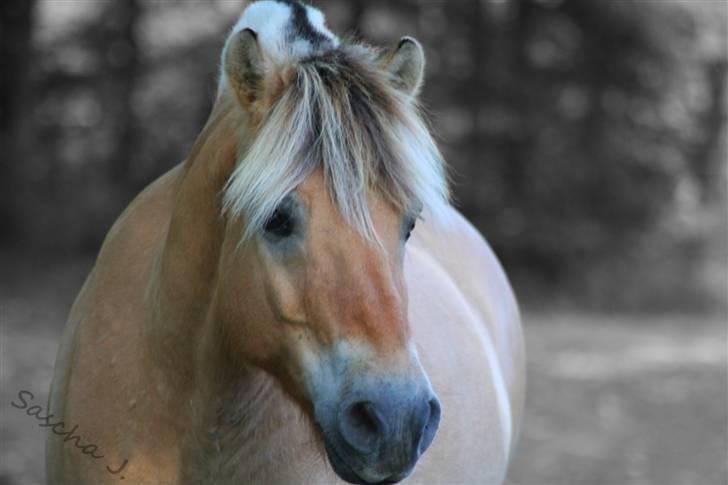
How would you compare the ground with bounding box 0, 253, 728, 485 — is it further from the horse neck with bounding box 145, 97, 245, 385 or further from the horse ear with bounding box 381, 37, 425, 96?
the horse ear with bounding box 381, 37, 425, 96

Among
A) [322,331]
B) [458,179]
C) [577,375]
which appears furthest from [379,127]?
[458,179]

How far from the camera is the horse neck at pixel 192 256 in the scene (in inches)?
109

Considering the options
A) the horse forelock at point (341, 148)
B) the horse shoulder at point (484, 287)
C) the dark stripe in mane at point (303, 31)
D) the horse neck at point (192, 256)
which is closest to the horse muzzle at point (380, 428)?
the horse forelock at point (341, 148)

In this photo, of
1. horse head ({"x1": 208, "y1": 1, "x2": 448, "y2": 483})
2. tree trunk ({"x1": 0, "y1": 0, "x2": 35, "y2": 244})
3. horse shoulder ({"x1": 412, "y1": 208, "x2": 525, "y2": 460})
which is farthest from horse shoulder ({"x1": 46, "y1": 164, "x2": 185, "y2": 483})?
tree trunk ({"x1": 0, "y1": 0, "x2": 35, "y2": 244})

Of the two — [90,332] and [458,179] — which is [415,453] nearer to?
[90,332]

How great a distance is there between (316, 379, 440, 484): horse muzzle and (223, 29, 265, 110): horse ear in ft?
2.80

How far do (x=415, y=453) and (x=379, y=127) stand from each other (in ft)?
2.73

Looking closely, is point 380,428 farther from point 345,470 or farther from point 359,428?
point 345,470

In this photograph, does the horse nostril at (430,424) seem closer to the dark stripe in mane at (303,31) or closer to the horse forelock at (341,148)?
the horse forelock at (341,148)

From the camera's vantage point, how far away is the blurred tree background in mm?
11562

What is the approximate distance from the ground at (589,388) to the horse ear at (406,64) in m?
4.09

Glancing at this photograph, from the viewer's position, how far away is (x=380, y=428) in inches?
90.7

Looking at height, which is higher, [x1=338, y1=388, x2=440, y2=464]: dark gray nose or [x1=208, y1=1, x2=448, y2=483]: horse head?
[x1=208, y1=1, x2=448, y2=483]: horse head

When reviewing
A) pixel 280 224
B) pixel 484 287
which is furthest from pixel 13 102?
pixel 280 224
